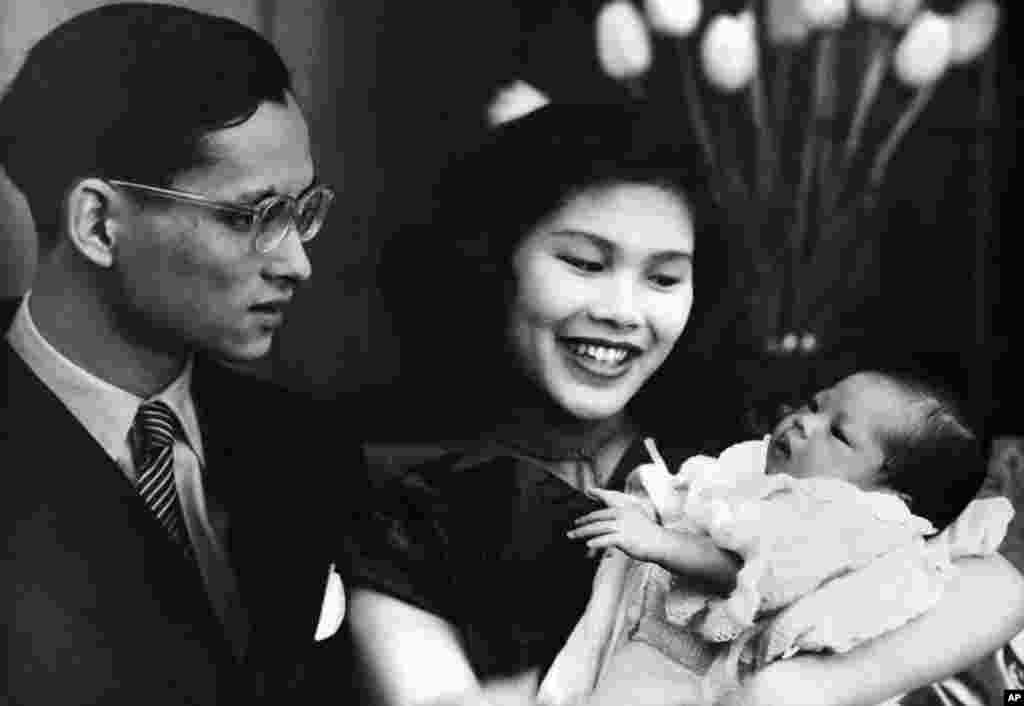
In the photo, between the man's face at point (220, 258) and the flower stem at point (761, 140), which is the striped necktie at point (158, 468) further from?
the flower stem at point (761, 140)

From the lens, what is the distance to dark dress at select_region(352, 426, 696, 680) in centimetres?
193

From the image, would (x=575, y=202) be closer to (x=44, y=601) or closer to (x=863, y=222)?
(x=863, y=222)

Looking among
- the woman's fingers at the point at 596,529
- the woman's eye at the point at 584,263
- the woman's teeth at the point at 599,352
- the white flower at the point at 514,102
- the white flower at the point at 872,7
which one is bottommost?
the woman's fingers at the point at 596,529

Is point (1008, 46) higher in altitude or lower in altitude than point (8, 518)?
higher

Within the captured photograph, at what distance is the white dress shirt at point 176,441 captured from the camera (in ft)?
5.98

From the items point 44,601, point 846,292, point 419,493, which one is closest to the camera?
point 44,601

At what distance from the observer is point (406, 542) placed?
6.37ft

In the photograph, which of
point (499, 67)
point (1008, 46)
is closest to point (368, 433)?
point (499, 67)

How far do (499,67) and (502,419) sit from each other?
20.9 inches

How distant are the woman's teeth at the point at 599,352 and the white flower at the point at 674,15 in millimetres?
549

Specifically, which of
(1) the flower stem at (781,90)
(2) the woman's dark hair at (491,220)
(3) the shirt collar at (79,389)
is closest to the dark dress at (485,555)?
(2) the woman's dark hair at (491,220)

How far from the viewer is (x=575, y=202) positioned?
→ 77.9 inches

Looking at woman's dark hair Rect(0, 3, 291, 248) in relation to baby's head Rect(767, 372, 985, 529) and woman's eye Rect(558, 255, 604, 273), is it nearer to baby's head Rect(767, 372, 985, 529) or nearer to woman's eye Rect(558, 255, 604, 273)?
woman's eye Rect(558, 255, 604, 273)

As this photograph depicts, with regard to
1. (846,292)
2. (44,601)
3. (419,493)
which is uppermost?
(846,292)
